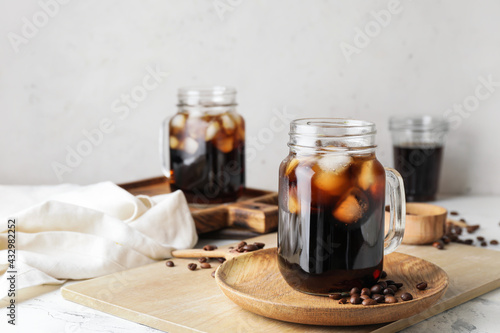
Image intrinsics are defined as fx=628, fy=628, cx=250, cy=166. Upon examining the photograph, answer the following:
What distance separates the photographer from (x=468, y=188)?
226 centimetres

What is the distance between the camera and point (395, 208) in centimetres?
108

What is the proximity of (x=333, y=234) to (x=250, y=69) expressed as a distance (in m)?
1.35

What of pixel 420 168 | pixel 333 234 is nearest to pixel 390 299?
pixel 333 234

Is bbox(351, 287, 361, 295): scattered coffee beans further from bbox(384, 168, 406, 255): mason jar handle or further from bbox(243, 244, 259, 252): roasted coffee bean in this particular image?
bbox(243, 244, 259, 252): roasted coffee bean

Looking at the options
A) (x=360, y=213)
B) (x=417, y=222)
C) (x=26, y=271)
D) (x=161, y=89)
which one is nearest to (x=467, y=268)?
(x=417, y=222)

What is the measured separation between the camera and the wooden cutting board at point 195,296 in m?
0.97

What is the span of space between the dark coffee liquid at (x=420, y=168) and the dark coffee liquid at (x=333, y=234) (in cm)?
108

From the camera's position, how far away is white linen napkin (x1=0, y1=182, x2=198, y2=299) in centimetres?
123

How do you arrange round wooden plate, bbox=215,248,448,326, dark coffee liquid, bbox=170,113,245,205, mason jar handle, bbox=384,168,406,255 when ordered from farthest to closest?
dark coffee liquid, bbox=170,113,245,205 < mason jar handle, bbox=384,168,406,255 < round wooden plate, bbox=215,248,448,326

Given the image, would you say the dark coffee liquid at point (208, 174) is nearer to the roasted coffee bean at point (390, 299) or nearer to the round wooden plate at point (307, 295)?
the round wooden plate at point (307, 295)

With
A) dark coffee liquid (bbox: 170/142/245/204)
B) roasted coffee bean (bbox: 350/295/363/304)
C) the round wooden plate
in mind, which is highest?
dark coffee liquid (bbox: 170/142/245/204)

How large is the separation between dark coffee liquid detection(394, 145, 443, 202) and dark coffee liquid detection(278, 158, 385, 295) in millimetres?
1080

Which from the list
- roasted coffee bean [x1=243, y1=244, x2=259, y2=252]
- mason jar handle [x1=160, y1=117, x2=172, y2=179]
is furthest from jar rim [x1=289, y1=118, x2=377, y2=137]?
mason jar handle [x1=160, y1=117, x2=172, y2=179]

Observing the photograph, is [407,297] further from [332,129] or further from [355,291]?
[332,129]
